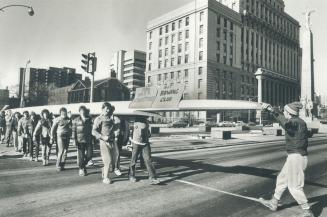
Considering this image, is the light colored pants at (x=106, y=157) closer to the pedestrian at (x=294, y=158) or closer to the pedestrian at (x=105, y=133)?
the pedestrian at (x=105, y=133)

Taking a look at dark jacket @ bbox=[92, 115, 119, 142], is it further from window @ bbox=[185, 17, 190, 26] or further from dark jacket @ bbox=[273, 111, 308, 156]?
window @ bbox=[185, 17, 190, 26]

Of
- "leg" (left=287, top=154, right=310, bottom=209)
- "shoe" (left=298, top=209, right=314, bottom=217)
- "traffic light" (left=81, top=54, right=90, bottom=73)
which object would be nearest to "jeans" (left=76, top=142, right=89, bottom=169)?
"leg" (left=287, top=154, right=310, bottom=209)

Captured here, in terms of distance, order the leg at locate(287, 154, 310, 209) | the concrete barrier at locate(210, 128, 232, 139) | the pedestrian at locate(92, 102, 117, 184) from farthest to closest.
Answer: the concrete barrier at locate(210, 128, 232, 139)
the pedestrian at locate(92, 102, 117, 184)
the leg at locate(287, 154, 310, 209)

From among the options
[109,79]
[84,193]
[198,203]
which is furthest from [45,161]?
[109,79]

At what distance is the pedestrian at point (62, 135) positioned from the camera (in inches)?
351

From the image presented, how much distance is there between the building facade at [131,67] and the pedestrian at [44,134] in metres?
107

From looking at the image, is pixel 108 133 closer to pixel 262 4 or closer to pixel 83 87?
pixel 83 87

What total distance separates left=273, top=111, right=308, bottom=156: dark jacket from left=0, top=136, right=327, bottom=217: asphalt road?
4.02 feet

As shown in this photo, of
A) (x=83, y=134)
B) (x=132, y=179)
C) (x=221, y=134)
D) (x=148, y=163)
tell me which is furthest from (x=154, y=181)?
(x=221, y=134)

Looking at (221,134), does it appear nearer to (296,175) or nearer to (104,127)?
(104,127)

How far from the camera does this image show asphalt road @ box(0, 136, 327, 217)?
5.38 metres

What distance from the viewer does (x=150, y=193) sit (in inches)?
257

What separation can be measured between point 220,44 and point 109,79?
3205 centimetres

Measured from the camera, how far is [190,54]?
74688 millimetres
